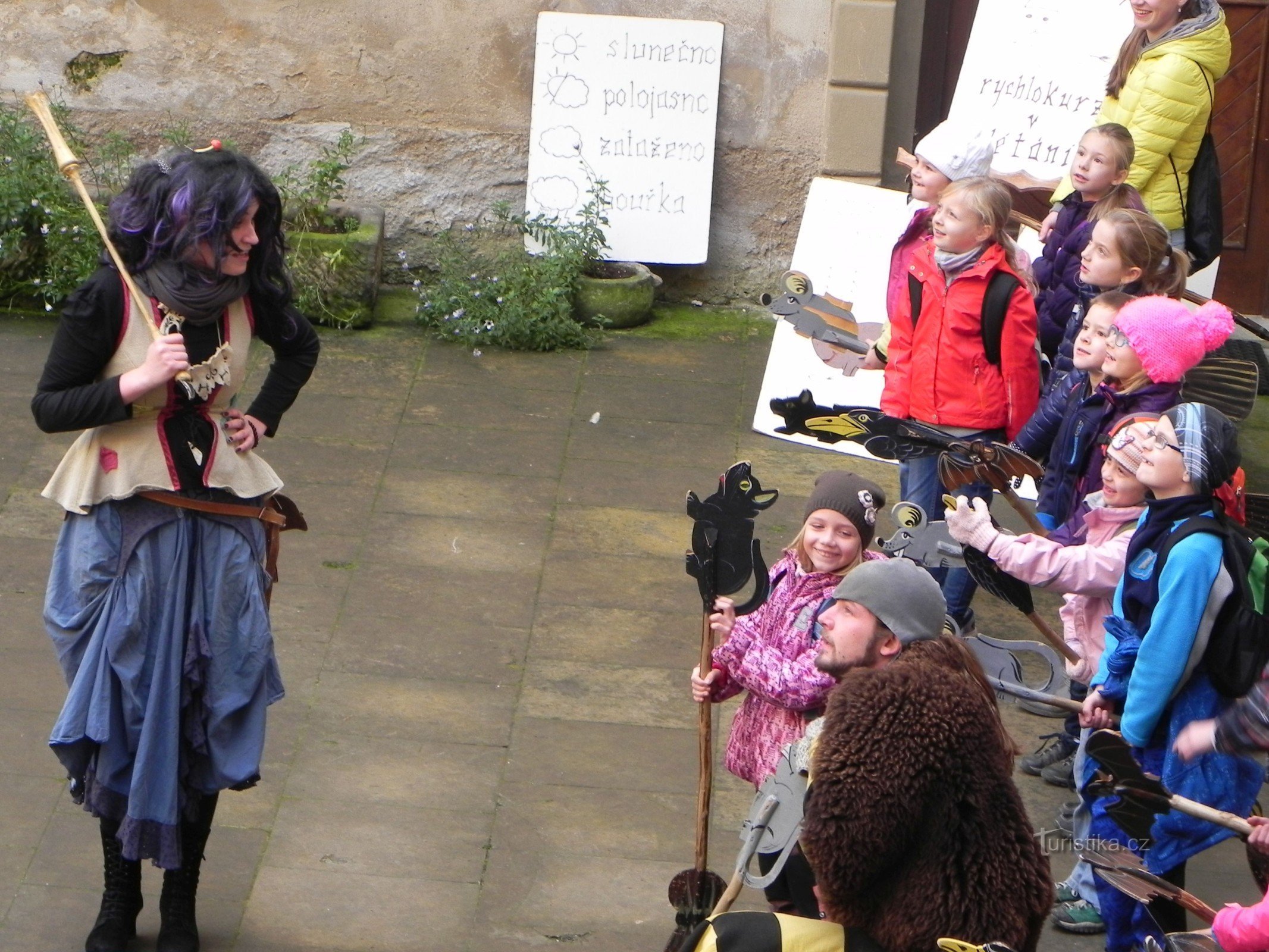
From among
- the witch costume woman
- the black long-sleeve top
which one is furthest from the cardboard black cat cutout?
the black long-sleeve top

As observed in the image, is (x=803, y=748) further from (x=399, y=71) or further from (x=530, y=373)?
(x=399, y=71)

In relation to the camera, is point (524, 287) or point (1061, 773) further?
point (524, 287)

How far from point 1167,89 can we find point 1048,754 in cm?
266

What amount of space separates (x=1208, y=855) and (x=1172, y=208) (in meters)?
2.80

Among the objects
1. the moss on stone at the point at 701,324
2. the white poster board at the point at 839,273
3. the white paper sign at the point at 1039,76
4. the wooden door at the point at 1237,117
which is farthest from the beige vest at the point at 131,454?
the wooden door at the point at 1237,117

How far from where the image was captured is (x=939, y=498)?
5.40m

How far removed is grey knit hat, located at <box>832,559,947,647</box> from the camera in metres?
3.12

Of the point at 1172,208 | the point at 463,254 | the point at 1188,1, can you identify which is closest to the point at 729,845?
the point at 1172,208

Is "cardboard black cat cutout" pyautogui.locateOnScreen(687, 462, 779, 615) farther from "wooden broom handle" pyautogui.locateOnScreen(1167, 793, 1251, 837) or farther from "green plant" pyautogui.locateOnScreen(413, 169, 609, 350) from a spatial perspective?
"green plant" pyautogui.locateOnScreen(413, 169, 609, 350)

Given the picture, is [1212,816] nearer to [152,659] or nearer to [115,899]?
[152,659]

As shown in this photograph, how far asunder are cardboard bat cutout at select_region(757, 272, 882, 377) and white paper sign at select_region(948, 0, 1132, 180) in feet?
6.13

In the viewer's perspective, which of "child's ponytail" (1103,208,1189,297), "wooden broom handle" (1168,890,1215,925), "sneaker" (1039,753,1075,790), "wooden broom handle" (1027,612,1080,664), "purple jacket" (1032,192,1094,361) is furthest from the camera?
"purple jacket" (1032,192,1094,361)

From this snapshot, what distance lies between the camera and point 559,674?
5273mm

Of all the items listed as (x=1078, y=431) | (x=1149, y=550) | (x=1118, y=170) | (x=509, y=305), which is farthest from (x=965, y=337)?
(x=509, y=305)
